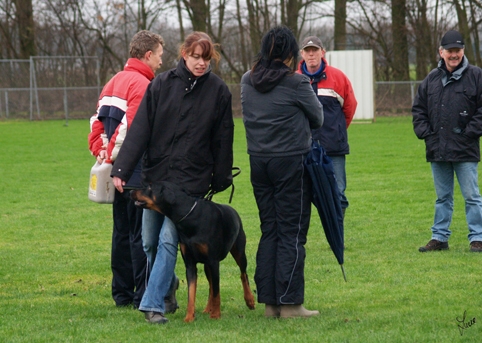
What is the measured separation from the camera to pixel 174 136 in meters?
5.11

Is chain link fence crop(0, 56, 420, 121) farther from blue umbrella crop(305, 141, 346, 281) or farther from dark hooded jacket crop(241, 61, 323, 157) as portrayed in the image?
dark hooded jacket crop(241, 61, 323, 157)

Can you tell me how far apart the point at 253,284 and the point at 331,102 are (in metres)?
2.20

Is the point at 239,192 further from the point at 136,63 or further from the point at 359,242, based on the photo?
the point at 136,63

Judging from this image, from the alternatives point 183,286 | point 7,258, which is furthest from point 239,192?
point 183,286

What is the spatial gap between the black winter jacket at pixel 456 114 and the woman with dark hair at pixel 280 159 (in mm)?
2680

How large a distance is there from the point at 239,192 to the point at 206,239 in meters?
7.56

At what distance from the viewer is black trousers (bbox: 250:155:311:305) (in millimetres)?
5117

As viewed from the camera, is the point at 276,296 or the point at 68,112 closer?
the point at 276,296

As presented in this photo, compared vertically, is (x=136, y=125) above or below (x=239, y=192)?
above

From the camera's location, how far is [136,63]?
563 centimetres

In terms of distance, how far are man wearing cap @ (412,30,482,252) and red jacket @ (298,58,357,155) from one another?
0.76 metres

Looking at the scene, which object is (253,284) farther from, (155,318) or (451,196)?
(451,196)

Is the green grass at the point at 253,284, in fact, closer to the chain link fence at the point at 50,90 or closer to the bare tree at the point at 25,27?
the chain link fence at the point at 50,90

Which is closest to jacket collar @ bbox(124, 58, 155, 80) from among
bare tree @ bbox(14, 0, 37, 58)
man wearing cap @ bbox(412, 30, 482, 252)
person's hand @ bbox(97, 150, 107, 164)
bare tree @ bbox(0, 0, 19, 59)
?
person's hand @ bbox(97, 150, 107, 164)
